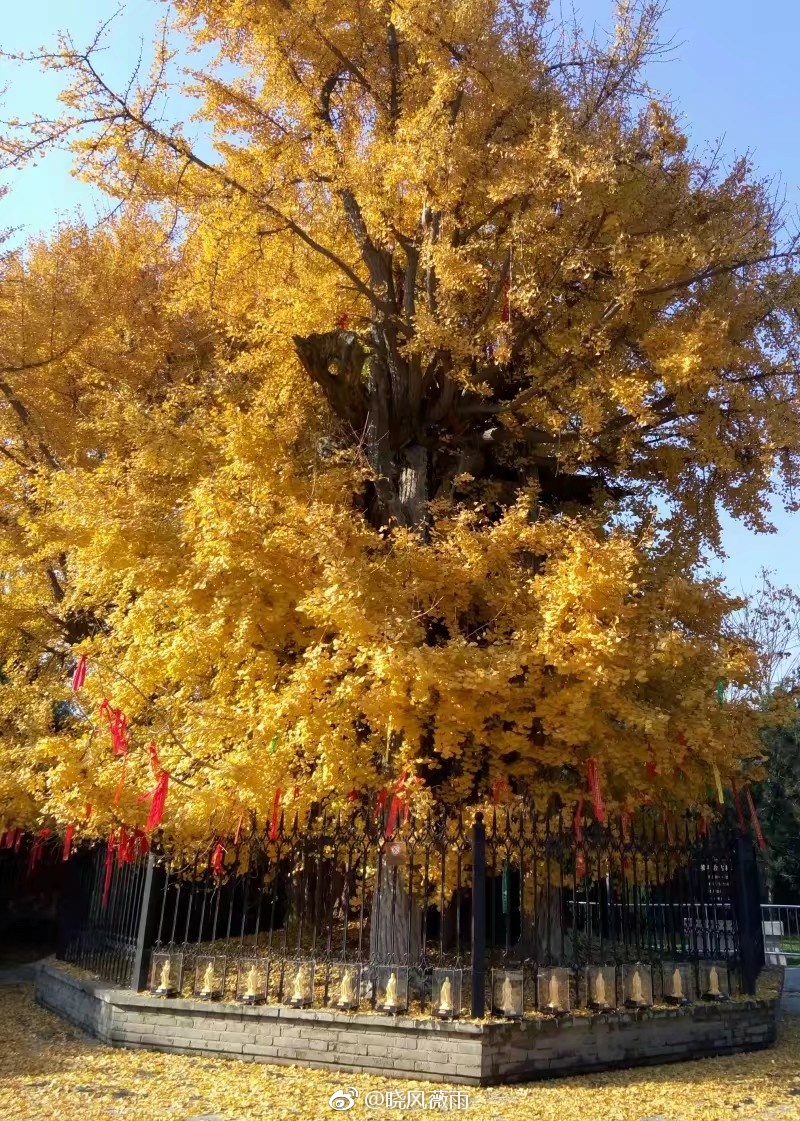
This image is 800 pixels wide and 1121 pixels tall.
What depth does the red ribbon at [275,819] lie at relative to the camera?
24.0 feet

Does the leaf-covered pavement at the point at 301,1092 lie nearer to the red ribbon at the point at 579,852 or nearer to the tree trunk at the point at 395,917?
the tree trunk at the point at 395,917

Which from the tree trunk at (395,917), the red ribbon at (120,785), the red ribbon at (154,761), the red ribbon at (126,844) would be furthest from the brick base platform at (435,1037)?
the red ribbon at (154,761)

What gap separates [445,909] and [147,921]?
3.05m

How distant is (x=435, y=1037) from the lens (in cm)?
641

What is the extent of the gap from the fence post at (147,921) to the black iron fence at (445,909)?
0.6 inches

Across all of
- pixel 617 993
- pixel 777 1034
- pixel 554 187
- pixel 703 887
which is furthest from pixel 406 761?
pixel 554 187

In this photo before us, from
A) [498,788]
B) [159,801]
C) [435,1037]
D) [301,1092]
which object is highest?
[498,788]

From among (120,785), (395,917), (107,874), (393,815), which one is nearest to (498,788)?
(393,815)

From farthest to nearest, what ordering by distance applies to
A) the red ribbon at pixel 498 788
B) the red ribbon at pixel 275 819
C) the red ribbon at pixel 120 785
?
the red ribbon at pixel 120 785 < the red ribbon at pixel 498 788 < the red ribbon at pixel 275 819

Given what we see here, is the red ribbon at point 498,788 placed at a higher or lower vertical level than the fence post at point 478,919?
higher

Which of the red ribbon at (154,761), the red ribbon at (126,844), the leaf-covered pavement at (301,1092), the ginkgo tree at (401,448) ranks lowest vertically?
the leaf-covered pavement at (301,1092)

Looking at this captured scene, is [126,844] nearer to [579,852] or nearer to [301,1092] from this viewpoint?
[301,1092]

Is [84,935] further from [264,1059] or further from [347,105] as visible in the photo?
[347,105]

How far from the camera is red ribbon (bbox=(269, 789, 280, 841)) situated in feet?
24.0
